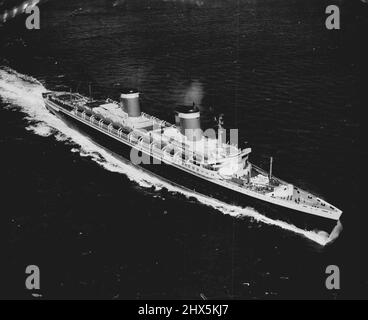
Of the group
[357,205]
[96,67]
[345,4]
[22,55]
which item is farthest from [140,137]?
[345,4]

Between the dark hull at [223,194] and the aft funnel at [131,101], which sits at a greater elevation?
the aft funnel at [131,101]

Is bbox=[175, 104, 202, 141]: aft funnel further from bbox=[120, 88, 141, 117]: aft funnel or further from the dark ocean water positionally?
bbox=[120, 88, 141, 117]: aft funnel

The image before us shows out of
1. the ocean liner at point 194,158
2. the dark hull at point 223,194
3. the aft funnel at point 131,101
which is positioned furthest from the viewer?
the aft funnel at point 131,101

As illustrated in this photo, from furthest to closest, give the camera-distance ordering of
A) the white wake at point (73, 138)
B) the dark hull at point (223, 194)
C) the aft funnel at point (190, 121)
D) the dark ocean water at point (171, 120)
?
the aft funnel at point (190, 121) → the white wake at point (73, 138) → the dark hull at point (223, 194) → the dark ocean water at point (171, 120)

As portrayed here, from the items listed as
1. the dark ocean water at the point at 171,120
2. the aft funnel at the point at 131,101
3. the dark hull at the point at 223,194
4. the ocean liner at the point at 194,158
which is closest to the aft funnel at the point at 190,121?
the ocean liner at the point at 194,158

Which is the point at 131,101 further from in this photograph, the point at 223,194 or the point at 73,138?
the point at 223,194

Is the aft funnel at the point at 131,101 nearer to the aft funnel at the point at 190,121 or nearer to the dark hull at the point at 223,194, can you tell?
the dark hull at the point at 223,194

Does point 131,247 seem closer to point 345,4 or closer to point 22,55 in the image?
point 22,55
